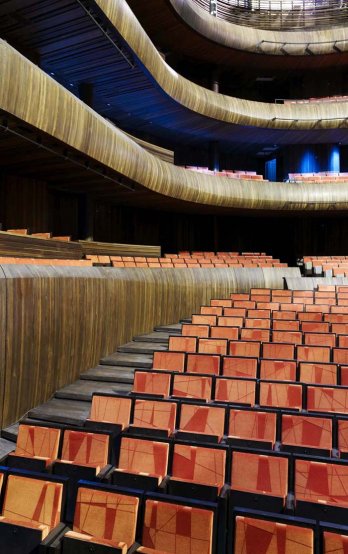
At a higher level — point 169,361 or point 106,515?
point 169,361

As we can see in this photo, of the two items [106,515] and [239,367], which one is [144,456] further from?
[239,367]

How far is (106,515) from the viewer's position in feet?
2.40

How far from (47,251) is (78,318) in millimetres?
535

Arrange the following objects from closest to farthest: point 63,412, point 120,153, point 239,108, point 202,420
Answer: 1. point 202,420
2. point 63,412
3. point 120,153
4. point 239,108

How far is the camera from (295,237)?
15.5 ft

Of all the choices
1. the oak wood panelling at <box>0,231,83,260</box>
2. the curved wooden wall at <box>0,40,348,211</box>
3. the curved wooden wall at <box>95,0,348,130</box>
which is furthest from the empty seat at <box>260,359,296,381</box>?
the curved wooden wall at <box>95,0,348,130</box>

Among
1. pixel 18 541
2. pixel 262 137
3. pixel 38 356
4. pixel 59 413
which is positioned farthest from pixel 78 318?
pixel 262 137

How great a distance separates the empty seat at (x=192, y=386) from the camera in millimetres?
1259

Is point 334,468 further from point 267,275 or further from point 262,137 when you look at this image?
point 262,137

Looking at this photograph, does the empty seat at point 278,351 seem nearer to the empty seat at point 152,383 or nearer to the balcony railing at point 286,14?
the empty seat at point 152,383

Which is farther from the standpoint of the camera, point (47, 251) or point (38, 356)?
point (47, 251)

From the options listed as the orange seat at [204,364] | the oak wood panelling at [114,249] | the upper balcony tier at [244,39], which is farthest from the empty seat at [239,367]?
the upper balcony tier at [244,39]

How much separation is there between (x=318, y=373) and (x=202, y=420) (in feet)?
1.44

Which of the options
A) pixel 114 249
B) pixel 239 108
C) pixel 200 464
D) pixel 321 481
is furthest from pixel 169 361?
pixel 239 108
